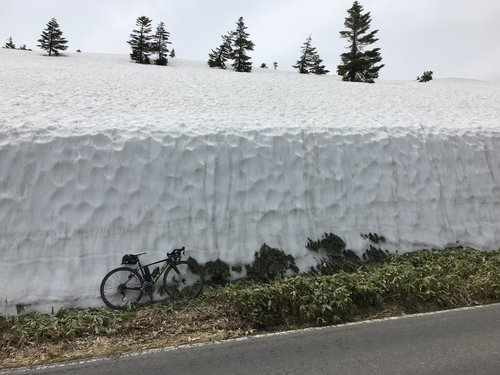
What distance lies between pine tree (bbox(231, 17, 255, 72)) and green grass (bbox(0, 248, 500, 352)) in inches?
1326

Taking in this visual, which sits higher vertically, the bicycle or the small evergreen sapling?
the small evergreen sapling

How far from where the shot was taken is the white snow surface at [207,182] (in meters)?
7.43

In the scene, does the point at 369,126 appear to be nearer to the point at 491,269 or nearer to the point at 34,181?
the point at 491,269

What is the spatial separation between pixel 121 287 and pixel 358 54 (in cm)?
3962

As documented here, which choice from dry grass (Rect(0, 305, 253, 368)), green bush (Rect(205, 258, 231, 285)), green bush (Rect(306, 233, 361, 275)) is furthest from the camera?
green bush (Rect(306, 233, 361, 275))

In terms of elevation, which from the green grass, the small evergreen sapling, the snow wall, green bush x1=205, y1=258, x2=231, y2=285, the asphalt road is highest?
the small evergreen sapling

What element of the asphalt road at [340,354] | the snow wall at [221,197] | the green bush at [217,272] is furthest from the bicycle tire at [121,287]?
the asphalt road at [340,354]

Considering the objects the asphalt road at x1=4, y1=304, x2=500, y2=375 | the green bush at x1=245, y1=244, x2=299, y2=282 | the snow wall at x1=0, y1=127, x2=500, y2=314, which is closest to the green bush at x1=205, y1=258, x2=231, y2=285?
the snow wall at x1=0, y1=127, x2=500, y2=314

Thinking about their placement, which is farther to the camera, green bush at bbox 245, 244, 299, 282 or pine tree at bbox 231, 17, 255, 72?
pine tree at bbox 231, 17, 255, 72

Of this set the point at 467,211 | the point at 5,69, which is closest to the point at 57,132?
the point at 5,69

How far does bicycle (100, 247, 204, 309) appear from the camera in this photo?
6.88 metres

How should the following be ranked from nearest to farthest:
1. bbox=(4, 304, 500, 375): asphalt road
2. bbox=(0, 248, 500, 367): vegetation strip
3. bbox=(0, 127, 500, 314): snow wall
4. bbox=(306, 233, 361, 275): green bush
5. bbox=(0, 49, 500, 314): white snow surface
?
bbox=(4, 304, 500, 375): asphalt road
bbox=(0, 248, 500, 367): vegetation strip
bbox=(0, 127, 500, 314): snow wall
bbox=(0, 49, 500, 314): white snow surface
bbox=(306, 233, 361, 275): green bush

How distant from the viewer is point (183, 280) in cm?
723

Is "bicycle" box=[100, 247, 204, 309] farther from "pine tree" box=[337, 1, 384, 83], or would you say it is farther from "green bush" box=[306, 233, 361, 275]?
"pine tree" box=[337, 1, 384, 83]
